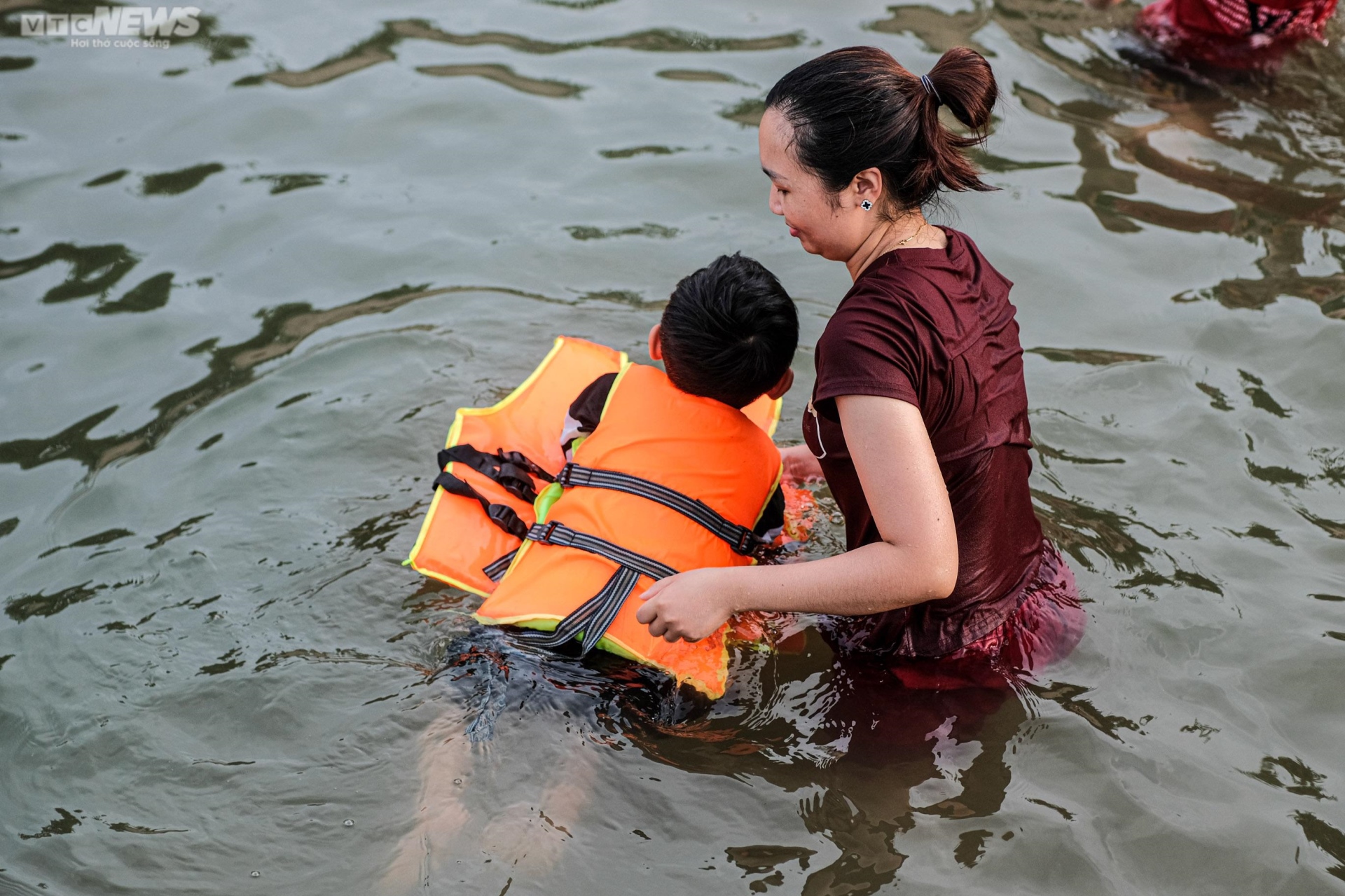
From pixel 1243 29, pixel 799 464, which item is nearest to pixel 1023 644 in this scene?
pixel 799 464

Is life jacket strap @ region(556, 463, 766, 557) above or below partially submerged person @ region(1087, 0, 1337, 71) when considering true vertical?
below

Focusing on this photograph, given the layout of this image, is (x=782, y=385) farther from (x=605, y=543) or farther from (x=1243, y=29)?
(x=1243, y=29)

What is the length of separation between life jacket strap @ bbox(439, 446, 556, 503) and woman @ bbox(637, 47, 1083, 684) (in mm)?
1083

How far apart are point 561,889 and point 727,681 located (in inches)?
28.9

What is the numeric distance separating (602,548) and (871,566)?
0.90 meters

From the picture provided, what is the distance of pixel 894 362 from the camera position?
2.52m

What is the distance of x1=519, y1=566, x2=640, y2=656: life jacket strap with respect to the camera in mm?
3164

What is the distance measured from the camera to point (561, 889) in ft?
9.20

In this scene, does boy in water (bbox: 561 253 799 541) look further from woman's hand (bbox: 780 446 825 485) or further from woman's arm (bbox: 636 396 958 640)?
woman's arm (bbox: 636 396 958 640)

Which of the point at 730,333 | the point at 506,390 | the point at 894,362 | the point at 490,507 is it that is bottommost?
the point at 506,390

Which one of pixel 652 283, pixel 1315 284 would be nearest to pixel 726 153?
pixel 652 283

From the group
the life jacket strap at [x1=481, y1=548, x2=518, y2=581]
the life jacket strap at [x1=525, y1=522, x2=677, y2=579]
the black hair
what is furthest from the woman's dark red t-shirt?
the life jacket strap at [x1=481, y1=548, x2=518, y2=581]

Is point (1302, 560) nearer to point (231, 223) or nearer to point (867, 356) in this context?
point (867, 356)

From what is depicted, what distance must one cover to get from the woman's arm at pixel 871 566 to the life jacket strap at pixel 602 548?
1.47ft
